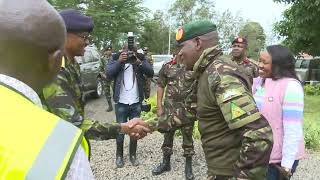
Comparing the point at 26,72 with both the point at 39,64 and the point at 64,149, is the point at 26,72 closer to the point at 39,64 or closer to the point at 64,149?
the point at 39,64

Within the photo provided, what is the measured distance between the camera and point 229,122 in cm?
255

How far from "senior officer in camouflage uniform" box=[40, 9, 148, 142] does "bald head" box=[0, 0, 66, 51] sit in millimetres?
1338

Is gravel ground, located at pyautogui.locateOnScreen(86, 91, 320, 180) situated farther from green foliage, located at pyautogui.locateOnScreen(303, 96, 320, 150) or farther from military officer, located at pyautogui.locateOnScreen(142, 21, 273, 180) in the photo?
military officer, located at pyautogui.locateOnScreen(142, 21, 273, 180)

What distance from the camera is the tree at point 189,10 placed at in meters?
42.7

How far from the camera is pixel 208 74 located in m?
2.71

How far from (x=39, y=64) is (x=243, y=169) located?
4.98 ft

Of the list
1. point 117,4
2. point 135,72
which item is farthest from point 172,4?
point 135,72

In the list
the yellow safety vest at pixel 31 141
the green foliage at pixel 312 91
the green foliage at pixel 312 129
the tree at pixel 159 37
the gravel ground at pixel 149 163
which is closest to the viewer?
the yellow safety vest at pixel 31 141

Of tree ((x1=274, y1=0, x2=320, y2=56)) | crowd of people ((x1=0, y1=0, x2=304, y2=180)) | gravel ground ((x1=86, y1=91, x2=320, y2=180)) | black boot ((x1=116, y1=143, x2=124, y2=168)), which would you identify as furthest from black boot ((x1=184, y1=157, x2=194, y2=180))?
tree ((x1=274, y1=0, x2=320, y2=56))

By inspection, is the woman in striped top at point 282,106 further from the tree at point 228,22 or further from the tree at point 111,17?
the tree at point 228,22

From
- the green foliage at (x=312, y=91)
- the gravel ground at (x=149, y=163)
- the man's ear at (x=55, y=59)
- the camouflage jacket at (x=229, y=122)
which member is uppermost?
the man's ear at (x=55, y=59)

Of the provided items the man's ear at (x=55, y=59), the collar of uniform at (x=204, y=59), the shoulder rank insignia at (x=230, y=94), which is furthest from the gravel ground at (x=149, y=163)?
the man's ear at (x=55, y=59)

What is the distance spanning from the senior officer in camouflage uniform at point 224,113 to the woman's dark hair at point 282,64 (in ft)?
2.44

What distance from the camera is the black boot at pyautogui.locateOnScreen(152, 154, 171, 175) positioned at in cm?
624
